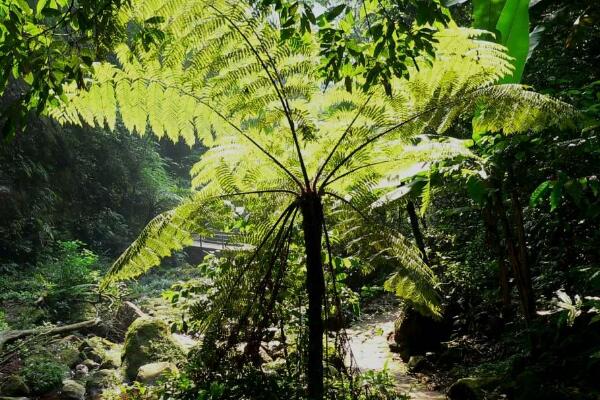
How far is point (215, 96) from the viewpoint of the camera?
2166 millimetres

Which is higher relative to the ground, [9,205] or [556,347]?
[9,205]

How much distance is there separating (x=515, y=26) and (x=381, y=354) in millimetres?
4300

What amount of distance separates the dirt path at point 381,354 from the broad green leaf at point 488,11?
2040mm

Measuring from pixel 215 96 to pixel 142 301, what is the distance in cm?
902

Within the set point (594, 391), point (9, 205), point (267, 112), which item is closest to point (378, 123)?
point (267, 112)

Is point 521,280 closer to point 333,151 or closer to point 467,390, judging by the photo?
point 467,390

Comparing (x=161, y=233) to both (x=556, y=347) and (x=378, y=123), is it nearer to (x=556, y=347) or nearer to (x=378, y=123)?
(x=378, y=123)

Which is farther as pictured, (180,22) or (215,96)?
(215,96)

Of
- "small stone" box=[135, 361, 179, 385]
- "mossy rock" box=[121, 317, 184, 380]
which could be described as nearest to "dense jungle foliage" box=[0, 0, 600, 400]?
"small stone" box=[135, 361, 179, 385]

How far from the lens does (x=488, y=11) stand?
4.72 ft

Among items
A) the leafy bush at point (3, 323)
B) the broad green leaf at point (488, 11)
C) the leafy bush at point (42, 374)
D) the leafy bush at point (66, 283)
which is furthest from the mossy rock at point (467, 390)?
the leafy bush at point (66, 283)

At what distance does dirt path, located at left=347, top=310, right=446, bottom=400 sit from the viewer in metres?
3.69

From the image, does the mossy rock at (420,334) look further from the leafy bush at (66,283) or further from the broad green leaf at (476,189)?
the leafy bush at (66,283)

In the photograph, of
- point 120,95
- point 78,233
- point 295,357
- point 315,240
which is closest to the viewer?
point 315,240
